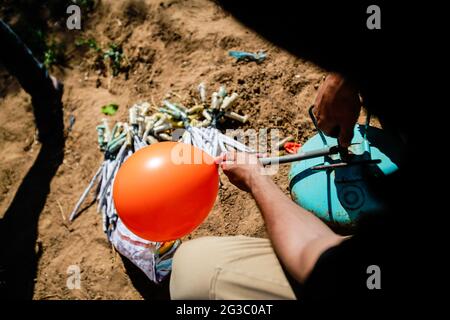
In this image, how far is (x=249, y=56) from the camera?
3.34 m

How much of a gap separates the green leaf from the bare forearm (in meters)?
2.18

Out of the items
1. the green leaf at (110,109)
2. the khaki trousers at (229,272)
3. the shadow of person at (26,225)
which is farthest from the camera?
the green leaf at (110,109)

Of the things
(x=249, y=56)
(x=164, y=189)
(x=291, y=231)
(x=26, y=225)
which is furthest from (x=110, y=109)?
(x=291, y=231)

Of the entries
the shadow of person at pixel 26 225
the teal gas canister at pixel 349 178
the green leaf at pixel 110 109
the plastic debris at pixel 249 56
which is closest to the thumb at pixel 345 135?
the teal gas canister at pixel 349 178

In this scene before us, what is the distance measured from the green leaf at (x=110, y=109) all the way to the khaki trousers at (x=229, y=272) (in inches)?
80.3

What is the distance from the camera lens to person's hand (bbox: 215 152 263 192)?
184 cm

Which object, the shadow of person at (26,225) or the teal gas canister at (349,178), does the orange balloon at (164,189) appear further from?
the shadow of person at (26,225)

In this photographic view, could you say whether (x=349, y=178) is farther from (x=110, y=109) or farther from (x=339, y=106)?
(x=110, y=109)

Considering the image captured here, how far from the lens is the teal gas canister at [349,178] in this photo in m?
1.92

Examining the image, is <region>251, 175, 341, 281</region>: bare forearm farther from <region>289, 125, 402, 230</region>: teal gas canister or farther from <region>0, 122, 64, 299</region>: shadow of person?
<region>0, 122, 64, 299</region>: shadow of person

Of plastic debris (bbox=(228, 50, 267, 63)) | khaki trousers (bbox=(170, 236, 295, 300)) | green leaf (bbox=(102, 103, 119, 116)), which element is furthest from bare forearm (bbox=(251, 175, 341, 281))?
green leaf (bbox=(102, 103, 119, 116))

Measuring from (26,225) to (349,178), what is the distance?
9.13 feet

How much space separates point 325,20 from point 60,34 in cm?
282

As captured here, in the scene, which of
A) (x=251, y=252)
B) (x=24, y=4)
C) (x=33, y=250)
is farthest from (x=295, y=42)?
(x=24, y=4)
